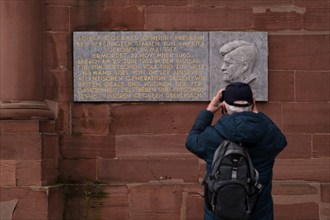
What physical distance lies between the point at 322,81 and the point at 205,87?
1.48m

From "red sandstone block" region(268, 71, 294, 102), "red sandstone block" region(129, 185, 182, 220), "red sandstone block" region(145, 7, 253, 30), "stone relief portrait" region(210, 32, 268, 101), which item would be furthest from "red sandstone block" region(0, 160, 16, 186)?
"red sandstone block" region(268, 71, 294, 102)

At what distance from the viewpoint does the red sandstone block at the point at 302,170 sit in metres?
7.88

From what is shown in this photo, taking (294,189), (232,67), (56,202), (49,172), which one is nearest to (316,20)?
(232,67)

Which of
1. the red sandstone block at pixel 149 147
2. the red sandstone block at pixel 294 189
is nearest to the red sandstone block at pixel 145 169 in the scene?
the red sandstone block at pixel 149 147

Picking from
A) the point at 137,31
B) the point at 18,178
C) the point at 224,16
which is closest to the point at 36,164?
the point at 18,178

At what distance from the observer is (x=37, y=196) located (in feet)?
23.7

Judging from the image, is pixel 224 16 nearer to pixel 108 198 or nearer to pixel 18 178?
pixel 108 198

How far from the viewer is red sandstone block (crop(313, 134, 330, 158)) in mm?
7918

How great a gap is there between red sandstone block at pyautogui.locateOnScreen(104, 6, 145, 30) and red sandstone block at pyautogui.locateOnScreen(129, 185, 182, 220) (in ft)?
6.62

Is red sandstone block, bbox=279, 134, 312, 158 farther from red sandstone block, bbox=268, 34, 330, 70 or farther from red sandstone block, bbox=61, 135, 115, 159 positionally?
red sandstone block, bbox=61, 135, 115, 159

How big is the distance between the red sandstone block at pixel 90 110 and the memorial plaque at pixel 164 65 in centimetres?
8

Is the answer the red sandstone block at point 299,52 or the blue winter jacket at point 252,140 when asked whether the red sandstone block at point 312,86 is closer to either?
the red sandstone block at point 299,52

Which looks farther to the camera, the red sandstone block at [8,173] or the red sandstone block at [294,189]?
the red sandstone block at [294,189]

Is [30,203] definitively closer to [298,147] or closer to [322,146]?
[298,147]
